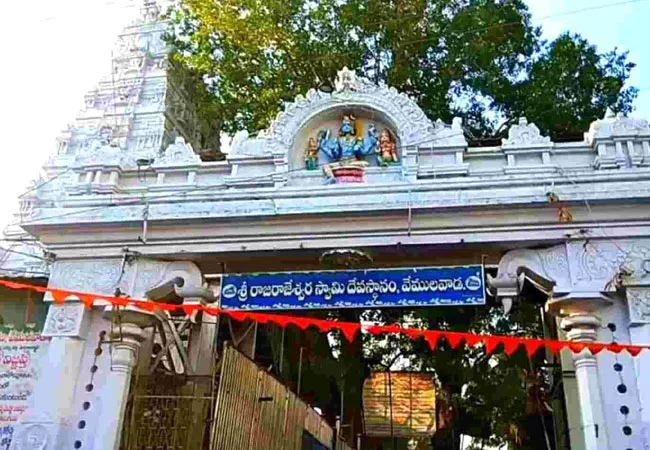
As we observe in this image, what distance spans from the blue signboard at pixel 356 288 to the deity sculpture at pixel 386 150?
5.17ft

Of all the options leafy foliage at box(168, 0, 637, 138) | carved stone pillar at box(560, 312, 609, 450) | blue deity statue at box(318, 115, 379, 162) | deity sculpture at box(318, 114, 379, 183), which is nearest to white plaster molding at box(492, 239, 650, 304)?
carved stone pillar at box(560, 312, 609, 450)

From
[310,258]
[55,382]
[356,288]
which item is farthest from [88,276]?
[356,288]

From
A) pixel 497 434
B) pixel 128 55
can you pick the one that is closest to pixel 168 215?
pixel 497 434

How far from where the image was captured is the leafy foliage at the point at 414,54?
12.9 meters

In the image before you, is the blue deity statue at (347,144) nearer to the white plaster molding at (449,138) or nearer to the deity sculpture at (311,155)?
the deity sculpture at (311,155)

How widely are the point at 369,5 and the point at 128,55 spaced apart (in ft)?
28.8

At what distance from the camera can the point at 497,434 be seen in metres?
14.1

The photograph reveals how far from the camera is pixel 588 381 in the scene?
649 centimetres

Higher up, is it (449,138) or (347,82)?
(347,82)

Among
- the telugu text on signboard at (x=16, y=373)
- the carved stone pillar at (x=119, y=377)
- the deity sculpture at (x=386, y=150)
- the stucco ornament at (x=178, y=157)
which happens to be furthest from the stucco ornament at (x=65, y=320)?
the deity sculpture at (x=386, y=150)

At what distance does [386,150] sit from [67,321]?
435cm

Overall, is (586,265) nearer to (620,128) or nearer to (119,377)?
(620,128)

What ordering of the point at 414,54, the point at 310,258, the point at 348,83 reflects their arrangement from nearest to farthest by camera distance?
the point at 310,258 < the point at 348,83 < the point at 414,54

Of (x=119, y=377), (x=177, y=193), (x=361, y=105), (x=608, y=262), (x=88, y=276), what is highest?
(x=361, y=105)
